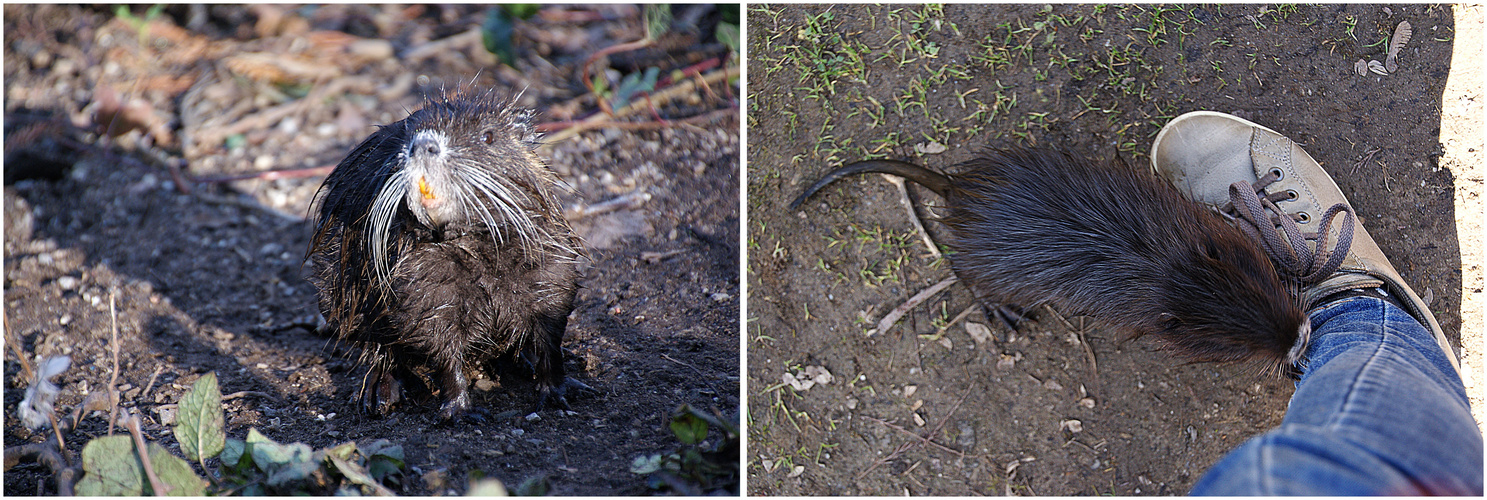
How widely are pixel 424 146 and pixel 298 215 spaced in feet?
6.88

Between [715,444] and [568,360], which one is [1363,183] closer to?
[715,444]

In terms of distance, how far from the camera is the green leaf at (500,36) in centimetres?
406

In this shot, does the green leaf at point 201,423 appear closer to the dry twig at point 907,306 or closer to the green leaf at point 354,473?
the green leaf at point 354,473

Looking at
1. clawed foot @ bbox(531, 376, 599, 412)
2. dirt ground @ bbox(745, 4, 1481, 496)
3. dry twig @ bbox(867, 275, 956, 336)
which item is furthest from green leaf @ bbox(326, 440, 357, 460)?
dry twig @ bbox(867, 275, 956, 336)

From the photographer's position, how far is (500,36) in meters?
4.07

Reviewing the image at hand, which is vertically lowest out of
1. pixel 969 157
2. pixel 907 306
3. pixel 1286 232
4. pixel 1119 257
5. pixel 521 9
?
pixel 907 306

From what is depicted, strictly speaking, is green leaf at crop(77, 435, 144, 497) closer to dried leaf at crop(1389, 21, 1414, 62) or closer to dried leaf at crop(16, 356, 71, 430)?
dried leaf at crop(16, 356, 71, 430)

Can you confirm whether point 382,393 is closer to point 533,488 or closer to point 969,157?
point 533,488

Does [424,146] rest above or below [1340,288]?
above

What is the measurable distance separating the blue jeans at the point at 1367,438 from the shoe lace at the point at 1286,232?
452 mm

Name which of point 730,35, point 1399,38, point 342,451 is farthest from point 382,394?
point 1399,38

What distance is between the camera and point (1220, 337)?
7.70 feet

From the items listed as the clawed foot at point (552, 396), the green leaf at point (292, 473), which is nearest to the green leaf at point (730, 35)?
the clawed foot at point (552, 396)

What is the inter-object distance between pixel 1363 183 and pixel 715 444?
2751 millimetres
